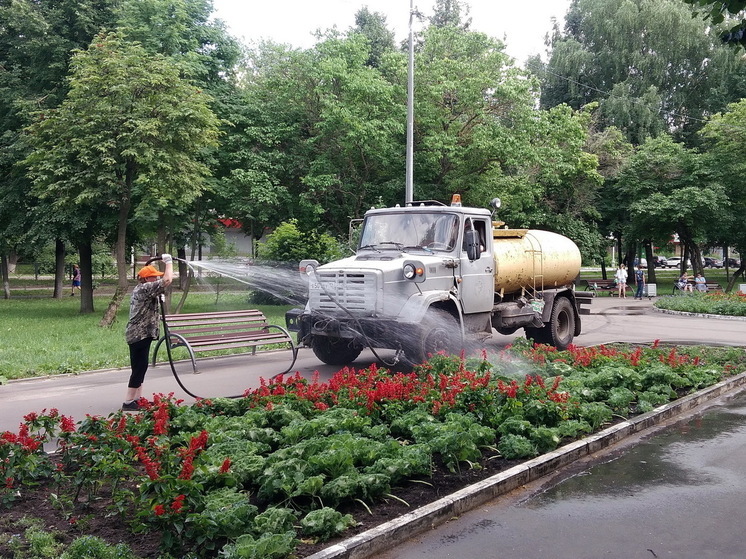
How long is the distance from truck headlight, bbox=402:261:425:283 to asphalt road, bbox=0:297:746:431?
214cm

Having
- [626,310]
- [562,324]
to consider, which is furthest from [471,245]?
[626,310]

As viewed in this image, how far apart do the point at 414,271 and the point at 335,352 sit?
249 cm

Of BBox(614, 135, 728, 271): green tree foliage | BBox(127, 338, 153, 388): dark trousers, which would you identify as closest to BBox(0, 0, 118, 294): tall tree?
BBox(127, 338, 153, 388): dark trousers

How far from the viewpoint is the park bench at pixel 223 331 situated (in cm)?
1166

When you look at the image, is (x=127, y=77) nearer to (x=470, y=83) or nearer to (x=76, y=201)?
(x=76, y=201)

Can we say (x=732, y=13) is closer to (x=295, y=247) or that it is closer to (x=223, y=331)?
(x=223, y=331)

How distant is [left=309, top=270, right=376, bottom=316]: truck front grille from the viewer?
37.6 ft

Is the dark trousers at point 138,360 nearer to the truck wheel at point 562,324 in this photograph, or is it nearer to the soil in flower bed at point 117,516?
the soil in flower bed at point 117,516

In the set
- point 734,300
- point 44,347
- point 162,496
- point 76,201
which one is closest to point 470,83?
point 734,300

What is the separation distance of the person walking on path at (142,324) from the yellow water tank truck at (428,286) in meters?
3.03

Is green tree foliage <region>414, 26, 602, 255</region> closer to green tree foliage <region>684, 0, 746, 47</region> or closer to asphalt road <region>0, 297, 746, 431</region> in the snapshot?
asphalt road <region>0, 297, 746, 431</region>

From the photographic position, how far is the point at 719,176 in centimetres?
3697

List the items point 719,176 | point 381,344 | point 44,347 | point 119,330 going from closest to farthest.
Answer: point 381,344
point 44,347
point 119,330
point 719,176

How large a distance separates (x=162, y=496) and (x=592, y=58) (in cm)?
4348
